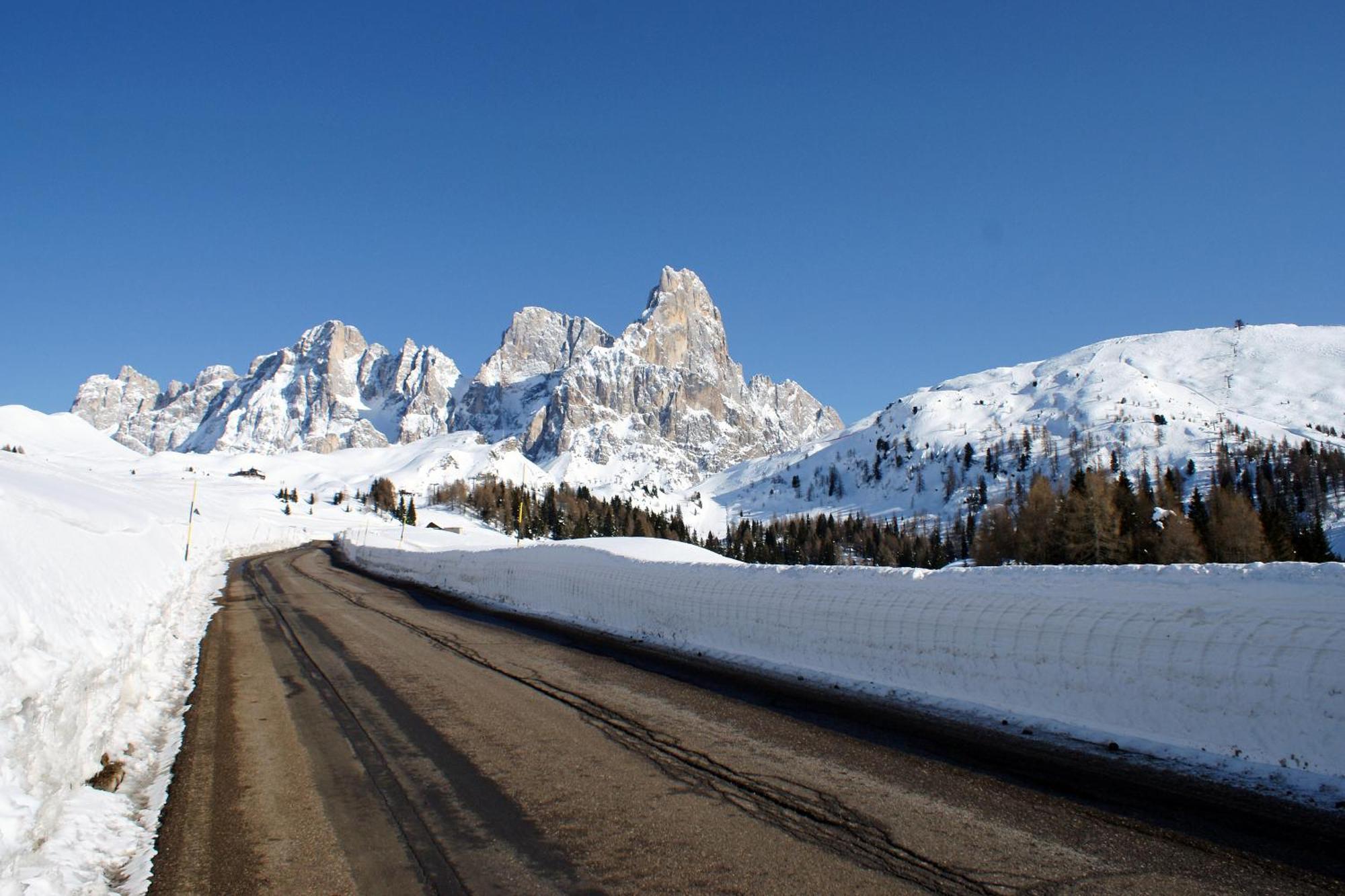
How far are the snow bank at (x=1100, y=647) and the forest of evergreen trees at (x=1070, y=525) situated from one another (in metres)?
37.3

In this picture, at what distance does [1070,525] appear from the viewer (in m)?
67.1

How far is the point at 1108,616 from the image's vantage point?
7.70 meters

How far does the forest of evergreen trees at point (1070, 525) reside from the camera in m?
66.6

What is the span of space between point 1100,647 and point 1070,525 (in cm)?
6784

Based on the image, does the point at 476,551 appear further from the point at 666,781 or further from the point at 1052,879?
the point at 1052,879

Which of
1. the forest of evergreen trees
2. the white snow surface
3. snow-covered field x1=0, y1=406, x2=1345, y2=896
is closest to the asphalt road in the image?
the white snow surface

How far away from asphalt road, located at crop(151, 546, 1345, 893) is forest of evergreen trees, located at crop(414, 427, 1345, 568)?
40.6 metres

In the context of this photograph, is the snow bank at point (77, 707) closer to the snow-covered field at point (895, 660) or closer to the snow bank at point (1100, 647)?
the snow-covered field at point (895, 660)

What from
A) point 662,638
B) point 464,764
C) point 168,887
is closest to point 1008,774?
point 464,764

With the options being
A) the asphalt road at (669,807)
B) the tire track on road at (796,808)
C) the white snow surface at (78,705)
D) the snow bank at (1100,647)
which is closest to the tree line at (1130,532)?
the snow bank at (1100,647)

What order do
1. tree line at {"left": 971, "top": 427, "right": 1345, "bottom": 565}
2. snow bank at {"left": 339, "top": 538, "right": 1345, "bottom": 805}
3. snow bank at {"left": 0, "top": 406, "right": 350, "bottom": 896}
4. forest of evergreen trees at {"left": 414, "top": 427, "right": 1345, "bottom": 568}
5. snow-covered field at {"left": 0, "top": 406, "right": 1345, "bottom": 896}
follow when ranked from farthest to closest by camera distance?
forest of evergreen trees at {"left": 414, "top": 427, "right": 1345, "bottom": 568}, tree line at {"left": 971, "top": 427, "right": 1345, "bottom": 565}, snow bank at {"left": 339, "top": 538, "right": 1345, "bottom": 805}, snow-covered field at {"left": 0, "top": 406, "right": 1345, "bottom": 896}, snow bank at {"left": 0, "top": 406, "right": 350, "bottom": 896}

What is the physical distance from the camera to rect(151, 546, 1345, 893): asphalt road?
431 cm

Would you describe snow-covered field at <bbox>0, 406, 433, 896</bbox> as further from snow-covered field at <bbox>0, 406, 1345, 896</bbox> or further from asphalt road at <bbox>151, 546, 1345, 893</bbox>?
asphalt road at <bbox>151, 546, 1345, 893</bbox>

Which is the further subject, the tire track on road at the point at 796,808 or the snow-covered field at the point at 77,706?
the snow-covered field at the point at 77,706
